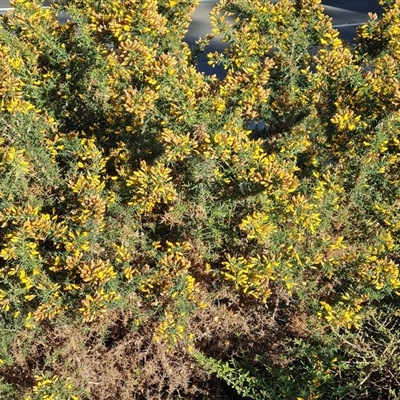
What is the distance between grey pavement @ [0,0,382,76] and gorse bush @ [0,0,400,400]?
5201 mm

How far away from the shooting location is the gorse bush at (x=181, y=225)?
2.51 meters

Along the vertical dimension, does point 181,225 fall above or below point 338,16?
below

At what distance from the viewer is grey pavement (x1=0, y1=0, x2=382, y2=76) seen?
914 cm

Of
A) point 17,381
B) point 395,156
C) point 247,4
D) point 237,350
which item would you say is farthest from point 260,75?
point 17,381

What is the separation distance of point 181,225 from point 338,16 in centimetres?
917

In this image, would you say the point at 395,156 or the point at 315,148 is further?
the point at 315,148

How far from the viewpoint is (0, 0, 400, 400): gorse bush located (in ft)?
8.25

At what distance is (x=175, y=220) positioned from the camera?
287cm

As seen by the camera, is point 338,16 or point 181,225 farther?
point 338,16

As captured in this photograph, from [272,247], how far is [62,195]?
1.21 metres

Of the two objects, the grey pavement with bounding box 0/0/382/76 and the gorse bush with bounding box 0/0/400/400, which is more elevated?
the grey pavement with bounding box 0/0/382/76

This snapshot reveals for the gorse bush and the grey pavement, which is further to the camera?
the grey pavement

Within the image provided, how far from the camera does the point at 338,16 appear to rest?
1053 centimetres

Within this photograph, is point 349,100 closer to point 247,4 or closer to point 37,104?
point 247,4
